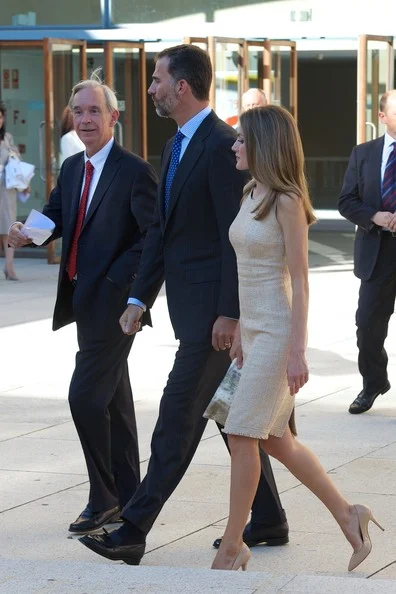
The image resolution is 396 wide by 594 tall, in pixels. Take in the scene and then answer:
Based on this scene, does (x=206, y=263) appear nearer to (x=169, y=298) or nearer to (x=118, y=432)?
(x=169, y=298)

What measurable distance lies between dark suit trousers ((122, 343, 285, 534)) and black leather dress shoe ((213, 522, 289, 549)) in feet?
1.52

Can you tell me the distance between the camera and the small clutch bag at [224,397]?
4742 millimetres

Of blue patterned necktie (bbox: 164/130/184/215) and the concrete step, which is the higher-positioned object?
blue patterned necktie (bbox: 164/130/184/215)

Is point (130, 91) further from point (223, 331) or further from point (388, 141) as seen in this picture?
point (223, 331)

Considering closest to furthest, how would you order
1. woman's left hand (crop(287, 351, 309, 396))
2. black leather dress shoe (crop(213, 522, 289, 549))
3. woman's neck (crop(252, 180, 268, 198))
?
woman's left hand (crop(287, 351, 309, 396)) < woman's neck (crop(252, 180, 268, 198)) < black leather dress shoe (crop(213, 522, 289, 549))

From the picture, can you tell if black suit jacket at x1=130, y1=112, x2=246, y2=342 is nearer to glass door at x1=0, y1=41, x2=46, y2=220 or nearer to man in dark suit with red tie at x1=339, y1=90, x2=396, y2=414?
man in dark suit with red tie at x1=339, y1=90, x2=396, y2=414

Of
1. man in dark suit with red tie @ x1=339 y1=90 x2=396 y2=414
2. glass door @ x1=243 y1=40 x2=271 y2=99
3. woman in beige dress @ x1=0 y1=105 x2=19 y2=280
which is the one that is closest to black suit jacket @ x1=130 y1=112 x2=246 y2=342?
man in dark suit with red tie @ x1=339 y1=90 x2=396 y2=414

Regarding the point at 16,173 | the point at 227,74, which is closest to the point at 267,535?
the point at 16,173

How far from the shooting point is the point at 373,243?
7762 mm

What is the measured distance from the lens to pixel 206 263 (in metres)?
5.00

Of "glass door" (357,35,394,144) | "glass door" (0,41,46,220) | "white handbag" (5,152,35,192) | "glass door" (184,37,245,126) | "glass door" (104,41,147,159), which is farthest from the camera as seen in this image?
"glass door" (0,41,46,220)

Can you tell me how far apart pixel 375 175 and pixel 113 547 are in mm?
3688

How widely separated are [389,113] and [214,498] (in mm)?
2952

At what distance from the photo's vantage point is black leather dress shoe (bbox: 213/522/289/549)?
5.24 metres
